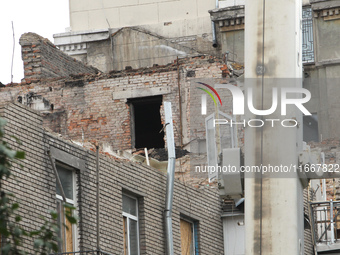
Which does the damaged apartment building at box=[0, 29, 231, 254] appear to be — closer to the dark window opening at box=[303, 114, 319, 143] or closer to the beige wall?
the beige wall

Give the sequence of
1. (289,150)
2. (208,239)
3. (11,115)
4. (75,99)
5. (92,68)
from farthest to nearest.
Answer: (92,68), (75,99), (208,239), (11,115), (289,150)

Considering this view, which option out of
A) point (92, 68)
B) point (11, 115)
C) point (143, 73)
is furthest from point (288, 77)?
point (92, 68)

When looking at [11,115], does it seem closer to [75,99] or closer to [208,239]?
[208,239]

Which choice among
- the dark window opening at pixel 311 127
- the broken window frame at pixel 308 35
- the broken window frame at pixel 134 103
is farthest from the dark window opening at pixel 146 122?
the broken window frame at pixel 308 35

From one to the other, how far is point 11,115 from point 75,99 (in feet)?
42.5

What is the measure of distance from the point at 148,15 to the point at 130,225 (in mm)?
18162

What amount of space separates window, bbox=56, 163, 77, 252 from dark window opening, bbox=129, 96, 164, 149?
1102 centimetres

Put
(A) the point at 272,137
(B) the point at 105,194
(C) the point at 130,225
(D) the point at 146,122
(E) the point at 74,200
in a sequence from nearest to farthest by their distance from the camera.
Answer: (A) the point at 272,137 < (E) the point at 74,200 < (B) the point at 105,194 < (C) the point at 130,225 < (D) the point at 146,122

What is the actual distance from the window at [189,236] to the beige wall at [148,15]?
14651 millimetres

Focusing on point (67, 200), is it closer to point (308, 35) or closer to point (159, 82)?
point (159, 82)

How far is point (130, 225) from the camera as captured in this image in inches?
854

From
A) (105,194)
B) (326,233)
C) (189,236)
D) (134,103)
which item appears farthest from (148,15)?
(105,194)

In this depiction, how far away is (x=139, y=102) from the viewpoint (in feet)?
102

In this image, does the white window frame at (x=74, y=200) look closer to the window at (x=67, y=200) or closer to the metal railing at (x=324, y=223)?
the window at (x=67, y=200)
